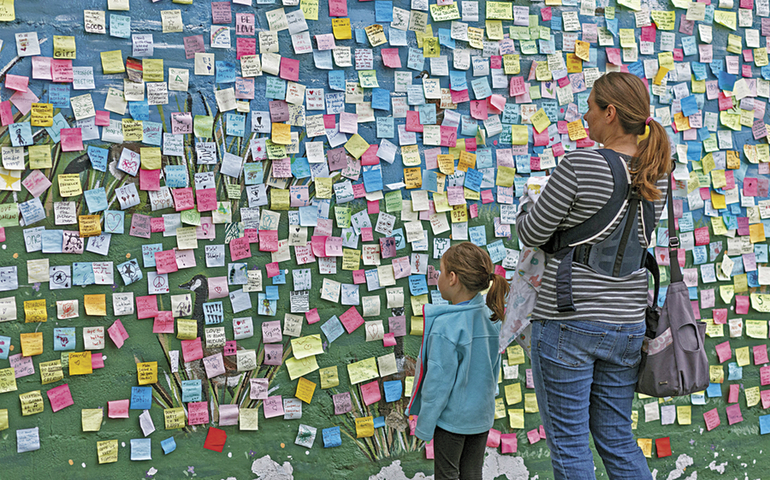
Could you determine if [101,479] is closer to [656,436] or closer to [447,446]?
[447,446]

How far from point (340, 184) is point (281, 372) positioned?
97 cm

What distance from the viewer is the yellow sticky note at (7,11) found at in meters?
2.76

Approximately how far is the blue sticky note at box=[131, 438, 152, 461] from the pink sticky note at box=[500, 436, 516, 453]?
5.87 ft

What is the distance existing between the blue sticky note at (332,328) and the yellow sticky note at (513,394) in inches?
38.2

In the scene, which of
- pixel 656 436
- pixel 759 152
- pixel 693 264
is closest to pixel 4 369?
pixel 656 436

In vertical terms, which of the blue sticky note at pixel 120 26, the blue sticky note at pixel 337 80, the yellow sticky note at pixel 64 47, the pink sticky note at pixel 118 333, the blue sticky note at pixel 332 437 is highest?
the blue sticky note at pixel 120 26

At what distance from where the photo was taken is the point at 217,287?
3064mm

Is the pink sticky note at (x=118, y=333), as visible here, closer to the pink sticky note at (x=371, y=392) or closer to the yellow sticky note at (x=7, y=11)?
the pink sticky note at (x=371, y=392)

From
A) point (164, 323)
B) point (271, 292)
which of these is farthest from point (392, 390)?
point (164, 323)

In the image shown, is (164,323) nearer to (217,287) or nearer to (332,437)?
(217,287)

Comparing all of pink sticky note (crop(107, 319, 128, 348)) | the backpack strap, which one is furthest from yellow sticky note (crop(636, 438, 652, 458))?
pink sticky note (crop(107, 319, 128, 348))

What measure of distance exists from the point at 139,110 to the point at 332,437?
71.3 inches

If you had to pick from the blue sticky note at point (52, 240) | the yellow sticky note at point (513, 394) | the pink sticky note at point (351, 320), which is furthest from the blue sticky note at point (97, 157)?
the yellow sticky note at point (513, 394)

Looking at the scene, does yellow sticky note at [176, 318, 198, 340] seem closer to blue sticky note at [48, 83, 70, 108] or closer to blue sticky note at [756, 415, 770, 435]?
blue sticky note at [48, 83, 70, 108]
